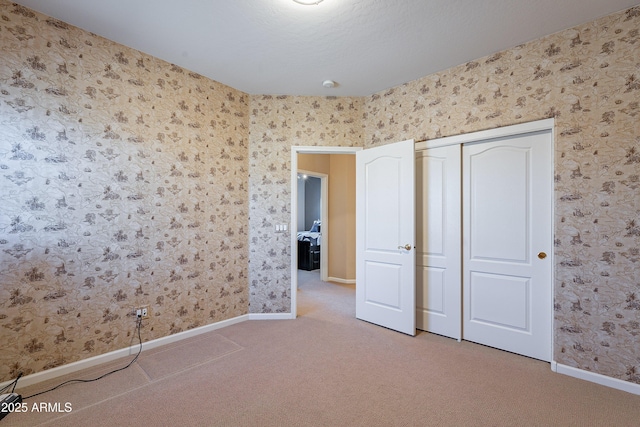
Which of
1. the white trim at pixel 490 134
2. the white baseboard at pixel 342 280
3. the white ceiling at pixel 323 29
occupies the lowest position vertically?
the white baseboard at pixel 342 280

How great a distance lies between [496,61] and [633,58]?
3.08ft

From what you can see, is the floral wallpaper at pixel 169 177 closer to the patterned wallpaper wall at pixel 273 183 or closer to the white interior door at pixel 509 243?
the white interior door at pixel 509 243

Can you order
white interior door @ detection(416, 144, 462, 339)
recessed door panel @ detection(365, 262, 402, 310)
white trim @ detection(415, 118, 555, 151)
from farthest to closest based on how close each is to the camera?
recessed door panel @ detection(365, 262, 402, 310) → white interior door @ detection(416, 144, 462, 339) → white trim @ detection(415, 118, 555, 151)

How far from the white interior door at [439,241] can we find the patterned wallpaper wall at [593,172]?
0.74m

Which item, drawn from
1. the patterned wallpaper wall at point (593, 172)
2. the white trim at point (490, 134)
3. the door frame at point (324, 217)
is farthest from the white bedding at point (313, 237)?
the patterned wallpaper wall at point (593, 172)

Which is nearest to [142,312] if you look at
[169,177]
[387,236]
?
[169,177]

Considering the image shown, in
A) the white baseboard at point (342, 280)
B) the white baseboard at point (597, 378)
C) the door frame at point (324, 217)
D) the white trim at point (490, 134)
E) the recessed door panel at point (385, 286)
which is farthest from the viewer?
the door frame at point (324, 217)

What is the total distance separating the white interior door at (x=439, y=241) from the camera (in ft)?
10.1

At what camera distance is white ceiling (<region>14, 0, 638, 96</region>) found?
85.8 inches

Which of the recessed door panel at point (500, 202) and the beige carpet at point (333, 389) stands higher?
the recessed door panel at point (500, 202)

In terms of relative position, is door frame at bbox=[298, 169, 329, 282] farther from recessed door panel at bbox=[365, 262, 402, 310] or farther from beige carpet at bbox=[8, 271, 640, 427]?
beige carpet at bbox=[8, 271, 640, 427]

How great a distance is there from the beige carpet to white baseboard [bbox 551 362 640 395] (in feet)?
0.18

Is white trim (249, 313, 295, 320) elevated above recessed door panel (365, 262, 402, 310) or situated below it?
below

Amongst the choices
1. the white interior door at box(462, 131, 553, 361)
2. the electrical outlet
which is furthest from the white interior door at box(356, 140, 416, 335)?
the electrical outlet
